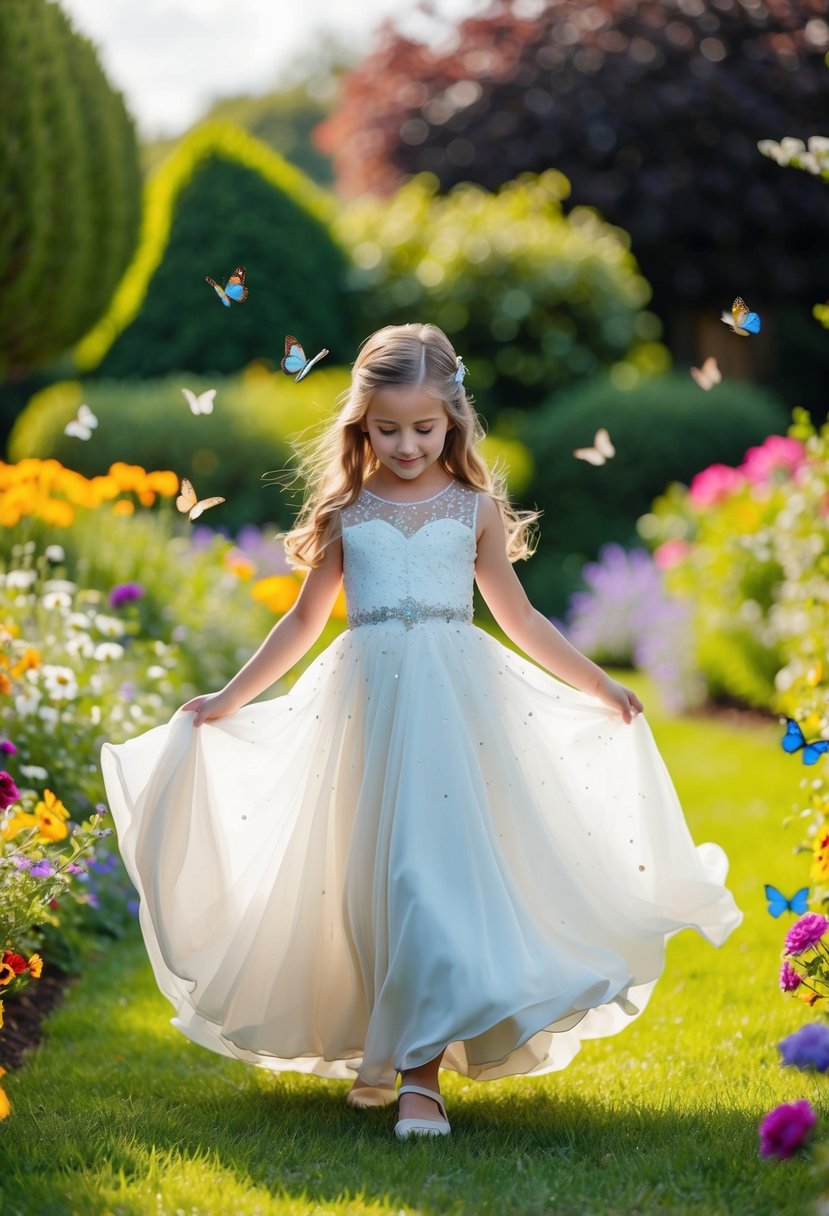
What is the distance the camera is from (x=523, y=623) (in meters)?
→ 3.34

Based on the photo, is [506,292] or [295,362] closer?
[295,362]

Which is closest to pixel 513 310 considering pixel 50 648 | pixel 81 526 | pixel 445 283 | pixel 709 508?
pixel 445 283

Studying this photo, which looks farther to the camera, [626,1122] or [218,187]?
A: [218,187]

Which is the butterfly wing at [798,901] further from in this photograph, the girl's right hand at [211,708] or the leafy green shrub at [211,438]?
the leafy green shrub at [211,438]

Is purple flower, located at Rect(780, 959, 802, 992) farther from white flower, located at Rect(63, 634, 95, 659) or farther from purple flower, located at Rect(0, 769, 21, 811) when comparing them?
white flower, located at Rect(63, 634, 95, 659)

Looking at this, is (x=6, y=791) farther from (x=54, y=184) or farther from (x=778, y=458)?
(x=778, y=458)

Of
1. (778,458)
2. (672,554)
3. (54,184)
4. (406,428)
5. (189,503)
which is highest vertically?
(406,428)

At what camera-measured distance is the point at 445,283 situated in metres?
13.0

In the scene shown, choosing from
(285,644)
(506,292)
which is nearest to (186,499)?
(285,644)

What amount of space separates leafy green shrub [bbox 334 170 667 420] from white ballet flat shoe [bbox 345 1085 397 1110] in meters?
10.2

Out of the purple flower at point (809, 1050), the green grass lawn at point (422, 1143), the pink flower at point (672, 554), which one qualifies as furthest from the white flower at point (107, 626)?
the pink flower at point (672, 554)

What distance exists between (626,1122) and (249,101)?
36.5m

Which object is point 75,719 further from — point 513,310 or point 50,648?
point 513,310

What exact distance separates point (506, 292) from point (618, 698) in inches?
396
